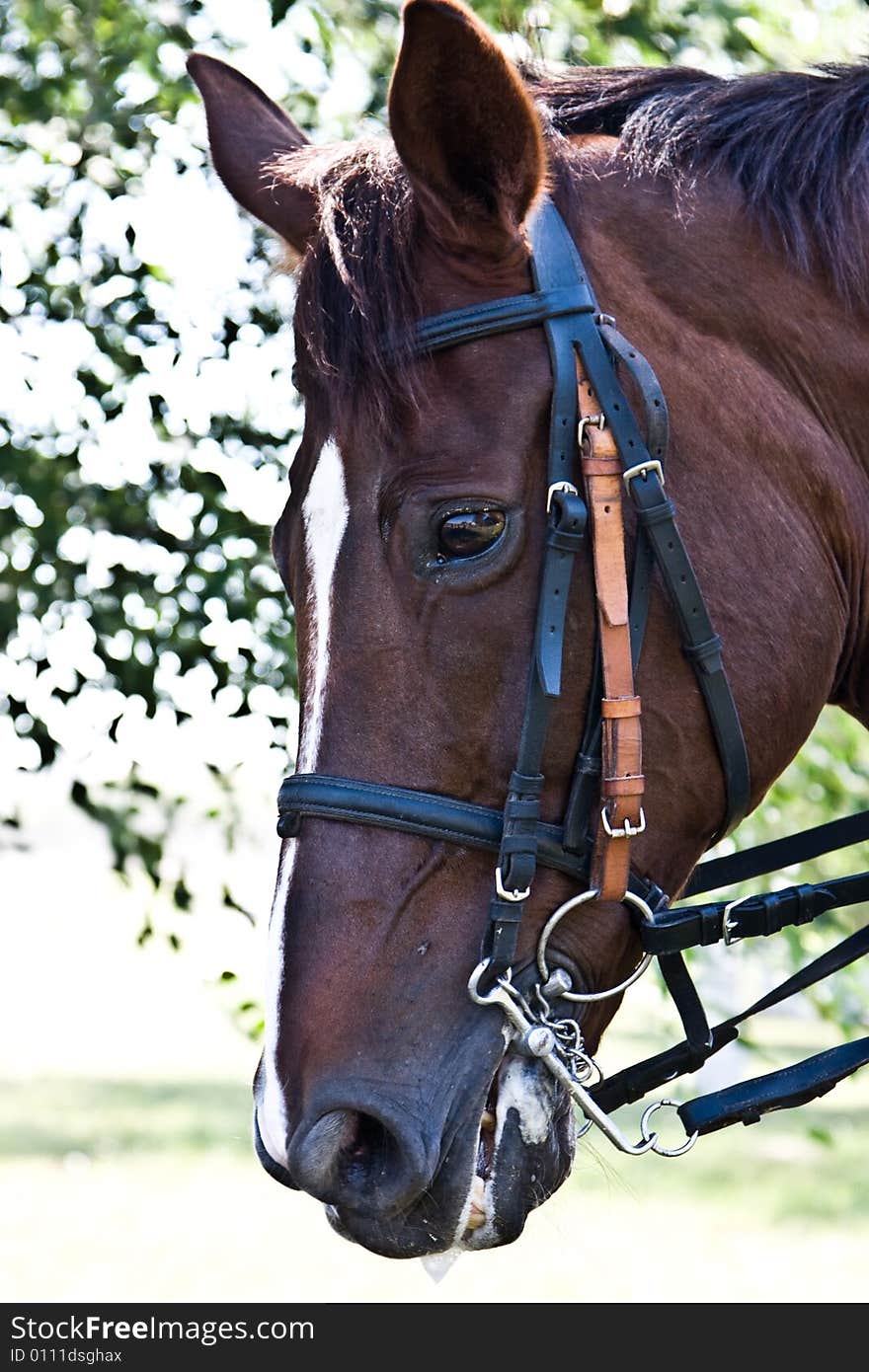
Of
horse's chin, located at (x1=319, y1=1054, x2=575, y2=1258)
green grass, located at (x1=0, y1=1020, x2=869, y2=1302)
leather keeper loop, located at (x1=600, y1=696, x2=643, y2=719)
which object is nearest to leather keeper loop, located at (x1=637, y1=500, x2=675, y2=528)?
leather keeper loop, located at (x1=600, y1=696, x2=643, y2=719)

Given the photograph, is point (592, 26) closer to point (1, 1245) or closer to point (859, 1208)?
point (1, 1245)

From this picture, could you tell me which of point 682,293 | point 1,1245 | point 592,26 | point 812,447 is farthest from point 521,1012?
point 1,1245

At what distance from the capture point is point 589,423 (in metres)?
2.00

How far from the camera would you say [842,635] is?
222 cm

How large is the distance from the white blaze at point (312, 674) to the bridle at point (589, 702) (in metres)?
0.07

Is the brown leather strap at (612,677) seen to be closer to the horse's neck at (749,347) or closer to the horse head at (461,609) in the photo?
the horse head at (461,609)

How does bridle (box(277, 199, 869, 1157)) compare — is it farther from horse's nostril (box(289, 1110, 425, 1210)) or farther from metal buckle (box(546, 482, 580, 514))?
horse's nostril (box(289, 1110, 425, 1210))

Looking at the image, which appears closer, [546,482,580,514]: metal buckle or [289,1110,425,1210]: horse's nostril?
[289,1110,425,1210]: horse's nostril

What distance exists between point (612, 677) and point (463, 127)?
2.59 ft

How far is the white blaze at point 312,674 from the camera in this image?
190cm

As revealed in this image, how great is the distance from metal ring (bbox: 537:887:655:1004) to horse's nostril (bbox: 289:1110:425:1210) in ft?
1.01

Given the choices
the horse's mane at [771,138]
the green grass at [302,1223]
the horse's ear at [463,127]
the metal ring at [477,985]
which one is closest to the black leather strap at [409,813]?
the metal ring at [477,985]

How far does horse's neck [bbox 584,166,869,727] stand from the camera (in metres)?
2.11

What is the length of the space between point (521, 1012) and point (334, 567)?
661 millimetres
